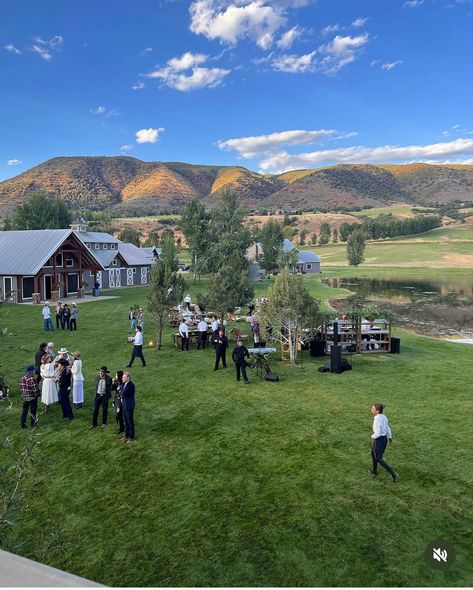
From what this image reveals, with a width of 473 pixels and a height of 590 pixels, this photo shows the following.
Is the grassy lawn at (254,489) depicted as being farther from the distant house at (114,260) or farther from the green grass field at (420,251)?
the green grass field at (420,251)

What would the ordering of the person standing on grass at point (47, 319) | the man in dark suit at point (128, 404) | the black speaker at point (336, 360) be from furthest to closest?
the person standing on grass at point (47, 319) → the black speaker at point (336, 360) → the man in dark suit at point (128, 404)

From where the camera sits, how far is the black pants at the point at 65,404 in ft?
40.1

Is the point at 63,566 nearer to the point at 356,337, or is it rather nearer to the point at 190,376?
the point at 190,376

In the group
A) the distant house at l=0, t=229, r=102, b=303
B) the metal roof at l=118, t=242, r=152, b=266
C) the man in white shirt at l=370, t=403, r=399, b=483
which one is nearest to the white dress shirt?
the man in white shirt at l=370, t=403, r=399, b=483

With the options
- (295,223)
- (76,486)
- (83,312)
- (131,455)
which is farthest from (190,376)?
(295,223)

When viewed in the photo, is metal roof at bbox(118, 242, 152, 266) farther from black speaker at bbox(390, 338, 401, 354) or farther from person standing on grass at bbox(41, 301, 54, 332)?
black speaker at bbox(390, 338, 401, 354)

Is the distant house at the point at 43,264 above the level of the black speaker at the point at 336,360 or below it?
above

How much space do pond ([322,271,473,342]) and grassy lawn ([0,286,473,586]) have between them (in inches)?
672

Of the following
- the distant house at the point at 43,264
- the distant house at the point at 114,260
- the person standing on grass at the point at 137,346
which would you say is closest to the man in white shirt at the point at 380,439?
the person standing on grass at the point at 137,346

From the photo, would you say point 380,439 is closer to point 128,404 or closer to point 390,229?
point 128,404

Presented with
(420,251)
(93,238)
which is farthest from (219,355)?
(420,251)

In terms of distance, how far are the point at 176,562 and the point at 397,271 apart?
284ft


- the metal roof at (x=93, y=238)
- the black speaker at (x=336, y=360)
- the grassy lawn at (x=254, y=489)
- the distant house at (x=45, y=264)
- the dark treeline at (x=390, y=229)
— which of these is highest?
the dark treeline at (x=390, y=229)

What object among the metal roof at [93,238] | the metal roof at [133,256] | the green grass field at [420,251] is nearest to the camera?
the metal roof at [93,238]
